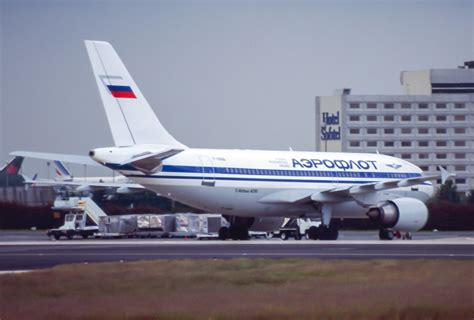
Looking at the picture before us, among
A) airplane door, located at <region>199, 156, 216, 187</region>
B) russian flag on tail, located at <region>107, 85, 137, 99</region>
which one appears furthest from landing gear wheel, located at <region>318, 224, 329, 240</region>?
russian flag on tail, located at <region>107, 85, 137, 99</region>

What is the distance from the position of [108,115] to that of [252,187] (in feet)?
24.5

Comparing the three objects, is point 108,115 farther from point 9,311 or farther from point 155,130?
point 9,311

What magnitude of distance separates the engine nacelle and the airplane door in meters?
7.93

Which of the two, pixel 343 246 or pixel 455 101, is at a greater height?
pixel 455 101

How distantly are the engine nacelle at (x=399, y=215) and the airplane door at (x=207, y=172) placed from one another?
7931 millimetres

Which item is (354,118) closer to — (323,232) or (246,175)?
(323,232)

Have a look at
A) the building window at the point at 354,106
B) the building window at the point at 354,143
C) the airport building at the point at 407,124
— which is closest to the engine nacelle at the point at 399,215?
the airport building at the point at 407,124

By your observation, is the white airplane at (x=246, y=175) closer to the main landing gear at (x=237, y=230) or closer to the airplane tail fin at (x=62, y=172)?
the main landing gear at (x=237, y=230)

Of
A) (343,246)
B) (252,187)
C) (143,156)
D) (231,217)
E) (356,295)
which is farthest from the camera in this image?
(231,217)

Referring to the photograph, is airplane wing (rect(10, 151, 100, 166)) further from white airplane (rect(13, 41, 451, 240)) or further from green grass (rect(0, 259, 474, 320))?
green grass (rect(0, 259, 474, 320))

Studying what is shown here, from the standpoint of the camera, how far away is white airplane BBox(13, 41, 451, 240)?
44375 mm

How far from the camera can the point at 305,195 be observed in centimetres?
4884

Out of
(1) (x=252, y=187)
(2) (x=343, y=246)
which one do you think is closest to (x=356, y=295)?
(2) (x=343, y=246)

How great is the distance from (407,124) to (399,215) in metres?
105
